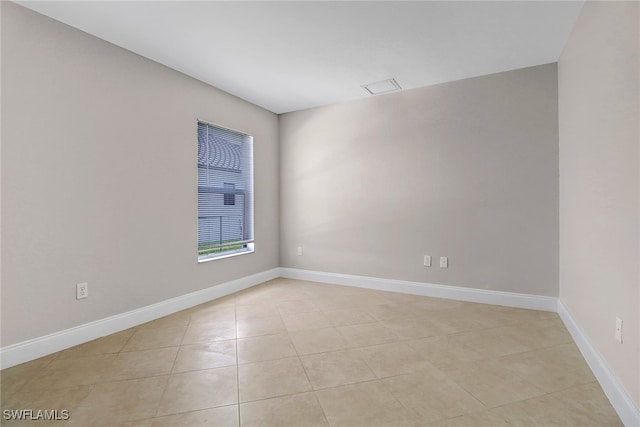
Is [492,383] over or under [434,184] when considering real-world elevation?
under

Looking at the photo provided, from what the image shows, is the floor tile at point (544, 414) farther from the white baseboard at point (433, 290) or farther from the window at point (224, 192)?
the window at point (224, 192)

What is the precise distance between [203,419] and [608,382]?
86.3 inches

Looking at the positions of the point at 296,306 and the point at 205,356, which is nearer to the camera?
the point at 205,356

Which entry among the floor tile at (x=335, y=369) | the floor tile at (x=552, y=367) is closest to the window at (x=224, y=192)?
the floor tile at (x=335, y=369)

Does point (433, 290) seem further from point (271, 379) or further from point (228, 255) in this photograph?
point (228, 255)

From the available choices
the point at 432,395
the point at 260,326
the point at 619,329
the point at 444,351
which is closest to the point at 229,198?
the point at 260,326

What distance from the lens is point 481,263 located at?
3.45m

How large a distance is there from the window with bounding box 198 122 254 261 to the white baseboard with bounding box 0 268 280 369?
17.2 inches

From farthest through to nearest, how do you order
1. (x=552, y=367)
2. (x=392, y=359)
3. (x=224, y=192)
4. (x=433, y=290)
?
(x=224, y=192)
(x=433, y=290)
(x=392, y=359)
(x=552, y=367)

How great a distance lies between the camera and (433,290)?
3684 millimetres

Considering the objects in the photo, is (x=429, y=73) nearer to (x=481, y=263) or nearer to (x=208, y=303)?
(x=481, y=263)

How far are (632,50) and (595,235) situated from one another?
42.8 inches

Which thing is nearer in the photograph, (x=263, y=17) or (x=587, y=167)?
(x=587, y=167)

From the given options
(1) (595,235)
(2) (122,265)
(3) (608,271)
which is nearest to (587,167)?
(1) (595,235)
